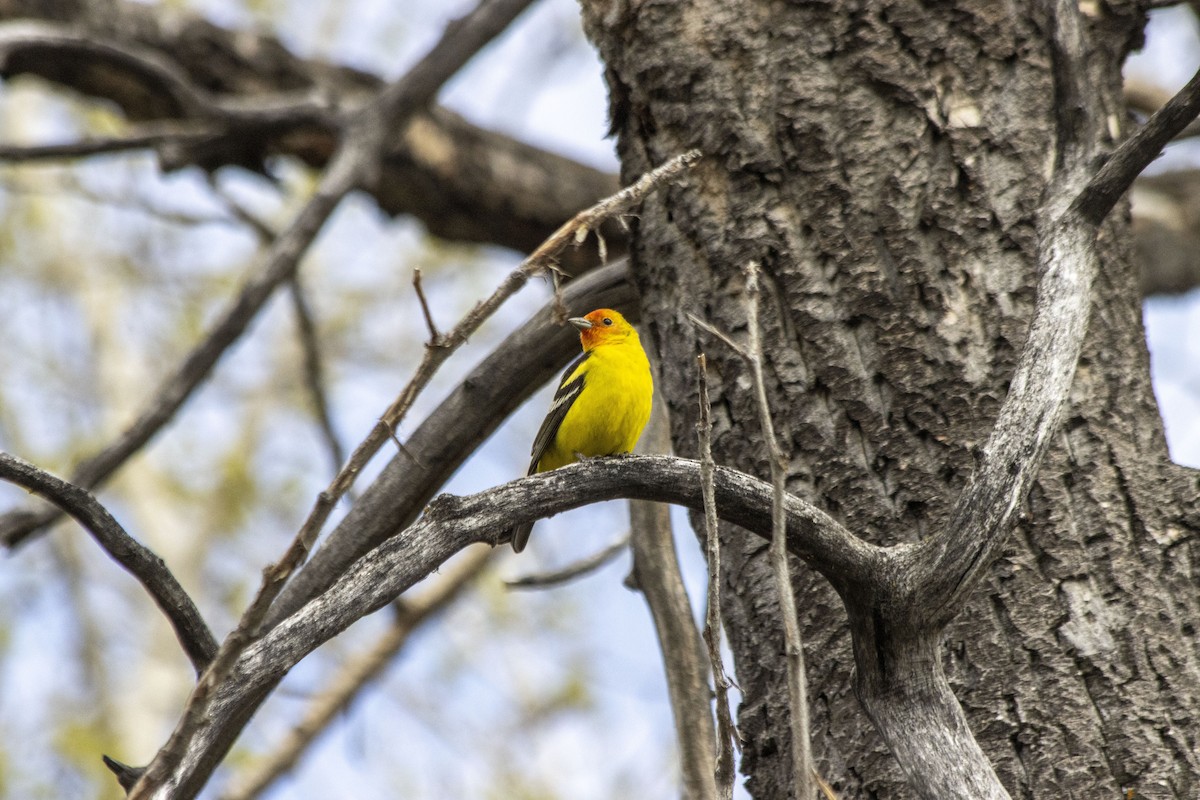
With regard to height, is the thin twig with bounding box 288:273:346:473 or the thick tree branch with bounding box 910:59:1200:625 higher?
the thin twig with bounding box 288:273:346:473

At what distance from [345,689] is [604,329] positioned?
2683 millimetres

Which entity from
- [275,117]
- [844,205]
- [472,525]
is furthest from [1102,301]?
[275,117]

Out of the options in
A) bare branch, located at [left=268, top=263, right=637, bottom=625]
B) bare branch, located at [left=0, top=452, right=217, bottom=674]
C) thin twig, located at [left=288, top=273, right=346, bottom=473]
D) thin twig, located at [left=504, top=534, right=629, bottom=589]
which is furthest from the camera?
thin twig, located at [left=288, top=273, right=346, bottom=473]

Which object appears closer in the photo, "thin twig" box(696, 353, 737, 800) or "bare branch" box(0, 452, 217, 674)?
"thin twig" box(696, 353, 737, 800)

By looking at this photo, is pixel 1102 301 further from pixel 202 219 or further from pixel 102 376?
pixel 102 376

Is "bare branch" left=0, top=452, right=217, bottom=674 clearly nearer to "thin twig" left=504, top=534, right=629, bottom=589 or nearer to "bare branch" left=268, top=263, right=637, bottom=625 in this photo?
"bare branch" left=268, top=263, right=637, bottom=625

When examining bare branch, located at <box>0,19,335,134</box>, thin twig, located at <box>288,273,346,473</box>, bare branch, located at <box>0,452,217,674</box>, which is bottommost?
bare branch, located at <box>0,452,217,674</box>

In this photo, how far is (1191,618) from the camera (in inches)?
111

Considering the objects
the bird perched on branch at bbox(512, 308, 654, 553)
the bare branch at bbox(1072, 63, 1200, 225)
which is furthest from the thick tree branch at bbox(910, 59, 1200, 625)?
the bird perched on branch at bbox(512, 308, 654, 553)

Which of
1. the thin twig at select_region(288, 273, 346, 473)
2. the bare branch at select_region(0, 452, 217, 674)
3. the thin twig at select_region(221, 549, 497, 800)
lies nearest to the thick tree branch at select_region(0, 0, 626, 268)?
the thin twig at select_region(288, 273, 346, 473)

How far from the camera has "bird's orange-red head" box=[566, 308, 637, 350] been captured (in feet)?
14.1

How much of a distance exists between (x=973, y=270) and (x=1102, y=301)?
38 centimetres

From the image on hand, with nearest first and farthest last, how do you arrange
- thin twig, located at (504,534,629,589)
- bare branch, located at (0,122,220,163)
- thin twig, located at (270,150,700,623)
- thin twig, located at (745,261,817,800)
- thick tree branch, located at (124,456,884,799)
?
thin twig, located at (745,261,817,800)
thin twig, located at (270,150,700,623)
thick tree branch, located at (124,456,884,799)
thin twig, located at (504,534,629,589)
bare branch, located at (0,122,220,163)

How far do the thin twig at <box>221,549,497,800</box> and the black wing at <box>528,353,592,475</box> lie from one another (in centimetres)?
132
